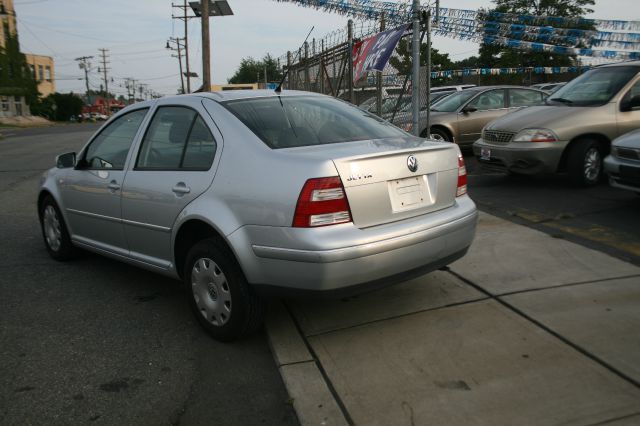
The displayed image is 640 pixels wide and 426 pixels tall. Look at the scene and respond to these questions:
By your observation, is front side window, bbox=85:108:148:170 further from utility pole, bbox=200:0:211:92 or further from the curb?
utility pole, bbox=200:0:211:92

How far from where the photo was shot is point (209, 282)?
341cm

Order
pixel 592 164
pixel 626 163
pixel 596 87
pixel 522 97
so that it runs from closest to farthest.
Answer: pixel 626 163 → pixel 592 164 → pixel 596 87 → pixel 522 97

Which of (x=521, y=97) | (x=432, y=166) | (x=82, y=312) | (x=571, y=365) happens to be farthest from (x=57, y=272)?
(x=521, y=97)

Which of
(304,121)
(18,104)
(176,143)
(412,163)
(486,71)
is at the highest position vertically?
(486,71)

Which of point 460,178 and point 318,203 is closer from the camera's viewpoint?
point 318,203

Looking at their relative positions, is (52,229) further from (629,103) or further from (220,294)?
(629,103)

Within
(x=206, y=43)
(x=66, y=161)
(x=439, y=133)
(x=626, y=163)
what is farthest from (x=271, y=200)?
(x=206, y=43)

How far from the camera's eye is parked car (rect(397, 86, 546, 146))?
34.7ft

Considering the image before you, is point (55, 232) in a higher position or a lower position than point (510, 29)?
lower

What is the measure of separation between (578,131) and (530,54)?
1682 inches

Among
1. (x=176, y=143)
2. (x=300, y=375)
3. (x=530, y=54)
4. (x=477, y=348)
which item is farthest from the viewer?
(x=530, y=54)

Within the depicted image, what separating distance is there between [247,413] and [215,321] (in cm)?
86

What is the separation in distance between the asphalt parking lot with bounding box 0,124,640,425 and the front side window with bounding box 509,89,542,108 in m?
6.74

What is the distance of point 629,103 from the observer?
279 inches
